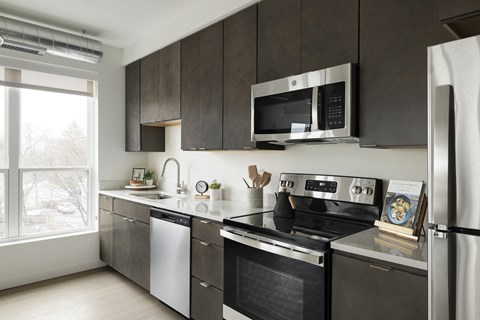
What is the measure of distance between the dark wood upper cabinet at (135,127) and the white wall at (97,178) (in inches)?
3.9

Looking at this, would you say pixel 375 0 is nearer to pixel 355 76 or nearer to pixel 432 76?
pixel 355 76

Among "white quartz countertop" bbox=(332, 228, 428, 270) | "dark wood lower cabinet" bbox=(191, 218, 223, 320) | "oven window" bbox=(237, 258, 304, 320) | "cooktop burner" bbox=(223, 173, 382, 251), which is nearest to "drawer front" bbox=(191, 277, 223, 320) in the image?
"dark wood lower cabinet" bbox=(191, 218, 223, 320)

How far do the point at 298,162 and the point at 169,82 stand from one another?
5.42 feet

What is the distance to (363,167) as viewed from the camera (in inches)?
82.5

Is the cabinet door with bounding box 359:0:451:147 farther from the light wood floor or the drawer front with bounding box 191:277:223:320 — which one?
the light wood floor

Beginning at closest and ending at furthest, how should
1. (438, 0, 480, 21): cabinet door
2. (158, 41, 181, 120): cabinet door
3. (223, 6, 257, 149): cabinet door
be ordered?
1. (438, 0, 480, 21): cabinet door
2. (223, 6, 257, 149): cabinet door
3. (158, 41, 181, 120): cabinet door

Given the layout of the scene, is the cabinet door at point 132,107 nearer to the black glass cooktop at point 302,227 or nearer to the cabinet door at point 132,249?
the cabinet door at point 132,249

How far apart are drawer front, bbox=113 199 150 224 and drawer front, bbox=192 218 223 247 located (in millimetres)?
741

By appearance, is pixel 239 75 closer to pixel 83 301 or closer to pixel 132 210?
pixel 132 210

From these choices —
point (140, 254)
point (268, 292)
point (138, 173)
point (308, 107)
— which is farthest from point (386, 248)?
point (138, 173)

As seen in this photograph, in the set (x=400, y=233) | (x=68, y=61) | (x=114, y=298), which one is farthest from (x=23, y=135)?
(x=400, y=233)

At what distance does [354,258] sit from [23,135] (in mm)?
3544

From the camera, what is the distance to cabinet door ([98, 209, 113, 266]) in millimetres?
3611

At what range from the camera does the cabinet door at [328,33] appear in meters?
1.81
